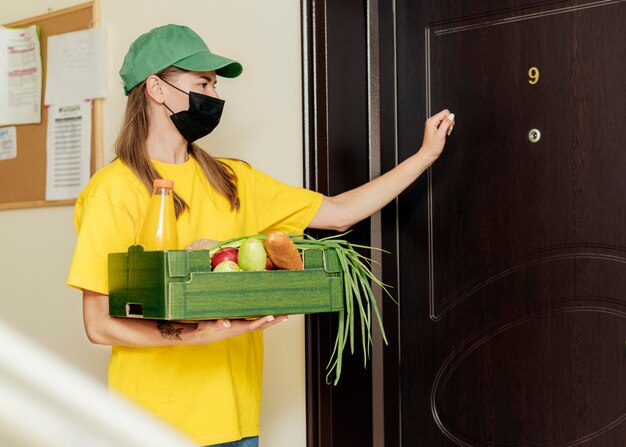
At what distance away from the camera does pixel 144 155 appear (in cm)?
179

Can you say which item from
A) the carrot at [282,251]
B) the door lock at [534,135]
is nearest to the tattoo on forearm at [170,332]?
the carrot at [282,251]

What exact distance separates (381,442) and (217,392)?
624 millimetres

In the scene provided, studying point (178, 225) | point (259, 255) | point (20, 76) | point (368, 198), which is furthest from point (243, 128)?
point (20, 76)

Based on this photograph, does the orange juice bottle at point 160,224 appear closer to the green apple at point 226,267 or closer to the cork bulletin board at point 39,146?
the green apple at point 226,267

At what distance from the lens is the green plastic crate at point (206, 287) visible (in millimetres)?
1466

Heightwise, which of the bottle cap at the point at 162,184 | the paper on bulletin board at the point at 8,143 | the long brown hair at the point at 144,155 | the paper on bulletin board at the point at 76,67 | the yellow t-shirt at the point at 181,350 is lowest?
the yellow t-shirt at the point at 181,350

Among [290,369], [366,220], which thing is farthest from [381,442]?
[366,220]

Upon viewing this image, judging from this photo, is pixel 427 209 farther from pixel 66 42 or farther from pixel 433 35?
pixel 66 42

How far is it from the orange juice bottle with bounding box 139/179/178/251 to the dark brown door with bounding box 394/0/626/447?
31.5 inches

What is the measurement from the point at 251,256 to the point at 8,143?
1647 millimetres

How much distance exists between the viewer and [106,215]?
170cm

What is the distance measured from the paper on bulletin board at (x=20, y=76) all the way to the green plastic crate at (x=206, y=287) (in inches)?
53.8

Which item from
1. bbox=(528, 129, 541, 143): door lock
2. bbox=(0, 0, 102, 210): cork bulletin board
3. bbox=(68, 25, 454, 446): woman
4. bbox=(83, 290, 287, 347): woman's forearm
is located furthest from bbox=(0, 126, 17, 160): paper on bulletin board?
bbox=(528, 129, 541, 143): door lock

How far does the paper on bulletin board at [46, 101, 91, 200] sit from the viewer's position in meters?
2.68
